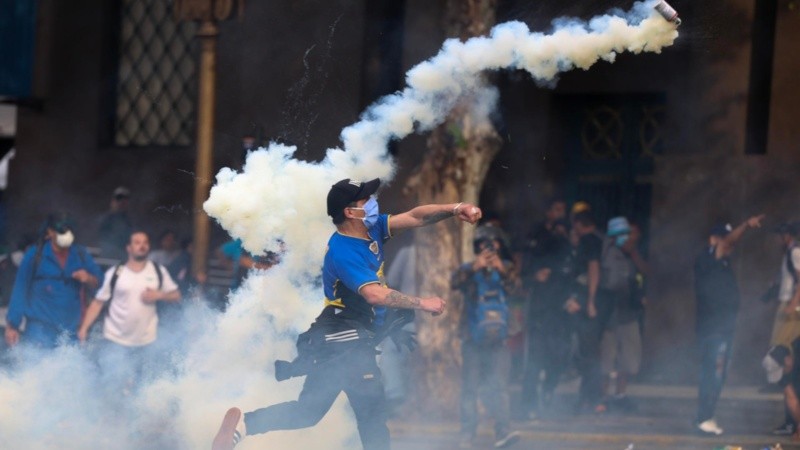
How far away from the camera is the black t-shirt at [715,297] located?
453 inches

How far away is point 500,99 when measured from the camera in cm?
1477

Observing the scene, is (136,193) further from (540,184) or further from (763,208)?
(763,208)

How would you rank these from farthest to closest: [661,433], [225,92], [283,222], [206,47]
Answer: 1. [225,92]
2. [206,47]
3. [661,433]
4. [283,222]

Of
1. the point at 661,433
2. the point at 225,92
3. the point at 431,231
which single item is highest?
the point at 225,92

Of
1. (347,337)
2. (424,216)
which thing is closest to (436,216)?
(424,216)

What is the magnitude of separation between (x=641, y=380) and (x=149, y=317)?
518 centimetres

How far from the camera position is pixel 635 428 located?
11.7m

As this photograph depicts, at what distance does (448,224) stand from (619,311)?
1.80m

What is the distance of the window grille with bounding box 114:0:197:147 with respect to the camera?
16.7m

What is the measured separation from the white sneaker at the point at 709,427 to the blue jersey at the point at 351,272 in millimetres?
4218

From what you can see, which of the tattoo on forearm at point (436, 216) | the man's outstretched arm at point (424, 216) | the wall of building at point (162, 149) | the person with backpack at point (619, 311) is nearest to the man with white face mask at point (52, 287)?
the wall of building at point (162, 149)

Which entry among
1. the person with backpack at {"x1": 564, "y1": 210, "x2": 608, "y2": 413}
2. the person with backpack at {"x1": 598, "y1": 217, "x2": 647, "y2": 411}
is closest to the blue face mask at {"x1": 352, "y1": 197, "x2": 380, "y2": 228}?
the person with backpack at {"x1": 564, "y1": 210, "x2": 608, "y2": 413}

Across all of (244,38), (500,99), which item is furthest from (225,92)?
(500,99)

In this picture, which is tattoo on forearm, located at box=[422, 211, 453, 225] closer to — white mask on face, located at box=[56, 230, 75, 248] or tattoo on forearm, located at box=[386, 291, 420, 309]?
tattoo on forearm, located at box=[386, 291, 420, 309]
